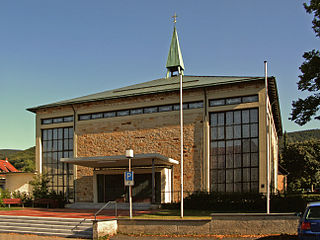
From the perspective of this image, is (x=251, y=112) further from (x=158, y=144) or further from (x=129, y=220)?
(x=129, y=220)

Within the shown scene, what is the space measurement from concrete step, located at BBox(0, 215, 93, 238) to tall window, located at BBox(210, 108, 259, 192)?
10.7 meters

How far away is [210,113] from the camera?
25.3 m

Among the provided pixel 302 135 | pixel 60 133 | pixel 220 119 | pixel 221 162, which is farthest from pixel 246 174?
pixel 302 135

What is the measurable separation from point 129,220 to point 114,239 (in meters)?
1.22

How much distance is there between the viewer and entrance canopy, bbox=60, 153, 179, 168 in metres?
22.3

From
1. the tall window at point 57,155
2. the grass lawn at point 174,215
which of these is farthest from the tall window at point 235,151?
the tall window at point 57,155

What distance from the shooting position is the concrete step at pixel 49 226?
16500mm

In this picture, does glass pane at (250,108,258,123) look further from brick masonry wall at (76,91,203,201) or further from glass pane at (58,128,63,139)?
glass pane at (58,128,63,139)

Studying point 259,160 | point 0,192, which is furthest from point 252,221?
point 0,192

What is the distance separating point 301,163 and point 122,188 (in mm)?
35767

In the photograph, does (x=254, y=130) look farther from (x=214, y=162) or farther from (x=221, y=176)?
(x=221, y=176)

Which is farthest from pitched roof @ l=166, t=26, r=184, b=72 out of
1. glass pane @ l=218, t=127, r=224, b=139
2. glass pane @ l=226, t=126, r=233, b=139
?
glass pane @ l=226, t=126, r=233, b=139

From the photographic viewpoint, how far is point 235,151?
24.5 metres

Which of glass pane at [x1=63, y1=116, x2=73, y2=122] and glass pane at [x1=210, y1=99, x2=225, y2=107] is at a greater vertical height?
glass pane at [x1=210, y1=99, x2=225, y2=107]
